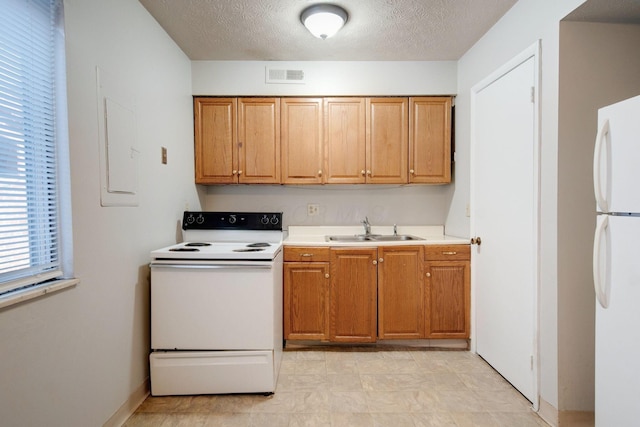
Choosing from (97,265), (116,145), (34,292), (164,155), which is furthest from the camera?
(164,155)

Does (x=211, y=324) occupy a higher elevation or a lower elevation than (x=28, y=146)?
lower

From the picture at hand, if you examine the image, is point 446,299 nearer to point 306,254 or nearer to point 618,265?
point 306,254

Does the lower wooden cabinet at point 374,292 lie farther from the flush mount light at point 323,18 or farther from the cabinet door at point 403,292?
the flush mount light at point 323,18

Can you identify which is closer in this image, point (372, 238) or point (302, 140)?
point (302, 140)

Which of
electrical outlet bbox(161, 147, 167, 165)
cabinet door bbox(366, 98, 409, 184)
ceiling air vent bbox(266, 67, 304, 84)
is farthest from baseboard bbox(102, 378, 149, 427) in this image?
ceiling air vent bbox(266, 67, 304, 84)

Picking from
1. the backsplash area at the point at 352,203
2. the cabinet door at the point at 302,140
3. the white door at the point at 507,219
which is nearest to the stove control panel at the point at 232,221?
the cabinet door at the point at 302,140

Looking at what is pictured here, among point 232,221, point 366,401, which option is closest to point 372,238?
point 232,221

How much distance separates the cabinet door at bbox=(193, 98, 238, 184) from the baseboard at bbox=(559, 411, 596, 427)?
2.77 m

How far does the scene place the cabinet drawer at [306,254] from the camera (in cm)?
266

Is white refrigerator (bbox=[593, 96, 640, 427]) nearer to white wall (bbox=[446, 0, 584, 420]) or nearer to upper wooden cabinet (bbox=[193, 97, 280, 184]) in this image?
white wall (bbox=[446, 0, 584, 420])

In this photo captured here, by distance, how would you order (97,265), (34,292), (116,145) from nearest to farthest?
(34,292) → (97,265) → (116,145)

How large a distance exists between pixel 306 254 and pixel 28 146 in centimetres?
184

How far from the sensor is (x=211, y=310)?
203 centimetres

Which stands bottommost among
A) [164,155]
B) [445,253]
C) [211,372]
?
[211,372]
